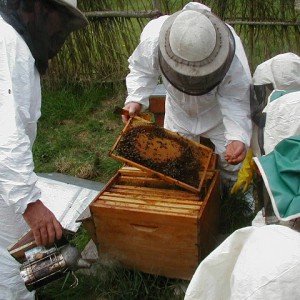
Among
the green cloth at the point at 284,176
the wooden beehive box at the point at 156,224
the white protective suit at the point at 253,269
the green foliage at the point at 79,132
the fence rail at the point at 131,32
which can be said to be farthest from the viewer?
the fence rail at the point at 131,32

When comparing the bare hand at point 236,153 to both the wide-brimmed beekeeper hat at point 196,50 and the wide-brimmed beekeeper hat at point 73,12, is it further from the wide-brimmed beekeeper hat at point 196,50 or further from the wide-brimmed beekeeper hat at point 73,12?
the wide-brimmed beekeeper hat at point 73,12

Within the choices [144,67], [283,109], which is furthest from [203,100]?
[283,109]

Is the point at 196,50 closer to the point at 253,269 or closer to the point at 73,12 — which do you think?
the point at 73,12

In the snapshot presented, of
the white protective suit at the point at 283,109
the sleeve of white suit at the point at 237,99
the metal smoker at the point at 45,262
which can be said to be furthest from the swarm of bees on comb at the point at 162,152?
the metal smoker at the point at 45,262

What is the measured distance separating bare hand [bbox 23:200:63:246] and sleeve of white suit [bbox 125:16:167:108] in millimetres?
1311

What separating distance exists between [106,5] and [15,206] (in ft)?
13.3

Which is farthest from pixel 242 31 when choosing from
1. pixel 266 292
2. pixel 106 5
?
pixel 266 292

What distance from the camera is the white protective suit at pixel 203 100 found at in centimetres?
268

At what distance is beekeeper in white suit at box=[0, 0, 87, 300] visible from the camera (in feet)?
5.96

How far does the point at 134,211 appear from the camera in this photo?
88.5 inches

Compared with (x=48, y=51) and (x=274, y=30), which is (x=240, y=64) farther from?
(x=274, y=30)

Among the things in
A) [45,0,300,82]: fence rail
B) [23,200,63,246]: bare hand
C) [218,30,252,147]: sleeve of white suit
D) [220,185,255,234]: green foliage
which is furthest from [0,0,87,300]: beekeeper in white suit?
[45,0,300,82]: fence rail

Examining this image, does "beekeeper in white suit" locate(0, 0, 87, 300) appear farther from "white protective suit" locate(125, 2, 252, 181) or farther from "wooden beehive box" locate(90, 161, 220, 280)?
"white protective suit" locate(125, 2, 252, 181)

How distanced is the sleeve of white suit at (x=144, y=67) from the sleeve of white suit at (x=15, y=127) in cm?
106
